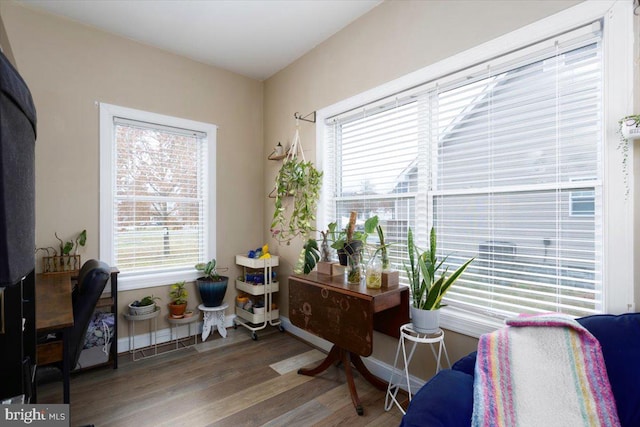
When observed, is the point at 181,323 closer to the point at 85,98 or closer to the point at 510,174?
the point at 85,98

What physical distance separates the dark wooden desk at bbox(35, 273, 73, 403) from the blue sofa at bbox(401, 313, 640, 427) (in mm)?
1544

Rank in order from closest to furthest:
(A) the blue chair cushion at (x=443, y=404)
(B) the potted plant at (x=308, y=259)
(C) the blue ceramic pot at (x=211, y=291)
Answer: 1. (A) the blue chair cushion at (x=443, y=404)
2. (B) the potted plant at (x=308, y=259)
3. (C) the blue ceramic pot at (x=211, y=291)

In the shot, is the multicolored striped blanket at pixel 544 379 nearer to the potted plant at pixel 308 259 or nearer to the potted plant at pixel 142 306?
the potted plant at pixel 308 259

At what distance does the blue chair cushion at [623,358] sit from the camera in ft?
3.34

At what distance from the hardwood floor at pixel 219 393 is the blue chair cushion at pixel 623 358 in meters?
1.19

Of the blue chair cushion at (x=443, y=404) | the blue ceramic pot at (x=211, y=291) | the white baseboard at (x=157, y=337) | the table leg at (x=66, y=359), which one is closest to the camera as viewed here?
the blue chair cushion at (x=443, y=404)

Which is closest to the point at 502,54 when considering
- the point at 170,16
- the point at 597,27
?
the point at 597,27

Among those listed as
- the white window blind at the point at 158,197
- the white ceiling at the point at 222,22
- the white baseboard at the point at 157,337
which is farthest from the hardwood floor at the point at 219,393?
the white ceiling at the point at 222,22

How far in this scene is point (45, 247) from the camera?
8.13 ft

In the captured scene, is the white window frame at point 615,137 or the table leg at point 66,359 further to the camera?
the table leg at point 66,359

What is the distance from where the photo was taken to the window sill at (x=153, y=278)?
9.32 feet

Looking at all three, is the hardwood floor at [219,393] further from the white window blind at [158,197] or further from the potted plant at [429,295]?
the white window blind at [158,197]

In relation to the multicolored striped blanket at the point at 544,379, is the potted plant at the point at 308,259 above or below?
above

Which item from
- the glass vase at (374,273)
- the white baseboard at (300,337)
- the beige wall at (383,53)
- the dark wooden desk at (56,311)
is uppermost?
the beige wall at (383,53)
